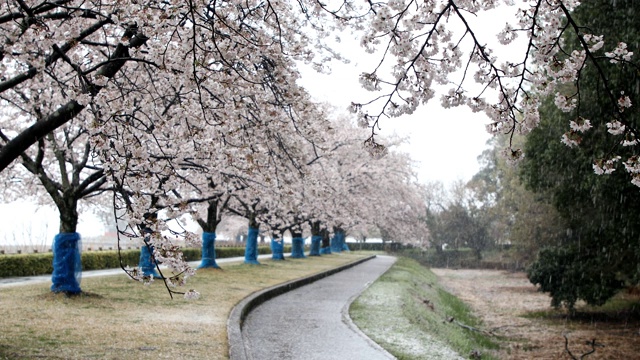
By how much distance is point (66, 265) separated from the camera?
39.9 ft

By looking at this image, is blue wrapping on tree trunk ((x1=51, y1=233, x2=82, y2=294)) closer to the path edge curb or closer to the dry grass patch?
the dry grass patch

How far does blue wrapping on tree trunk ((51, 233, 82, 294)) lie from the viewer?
39.8 ft

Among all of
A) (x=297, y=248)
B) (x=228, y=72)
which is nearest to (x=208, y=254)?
(x=297, y=248)

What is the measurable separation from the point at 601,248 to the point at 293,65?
12.8m

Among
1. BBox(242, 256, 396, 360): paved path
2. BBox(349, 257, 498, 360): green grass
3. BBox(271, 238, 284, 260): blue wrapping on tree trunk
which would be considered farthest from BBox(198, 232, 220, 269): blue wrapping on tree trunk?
BBox(271, 238, 284, 260): blue wrapping on tree trunk

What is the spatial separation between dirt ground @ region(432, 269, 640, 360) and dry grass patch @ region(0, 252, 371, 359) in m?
5.86

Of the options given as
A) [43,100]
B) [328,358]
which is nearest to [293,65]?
[328,358]

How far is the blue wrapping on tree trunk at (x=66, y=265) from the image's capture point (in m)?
12.1

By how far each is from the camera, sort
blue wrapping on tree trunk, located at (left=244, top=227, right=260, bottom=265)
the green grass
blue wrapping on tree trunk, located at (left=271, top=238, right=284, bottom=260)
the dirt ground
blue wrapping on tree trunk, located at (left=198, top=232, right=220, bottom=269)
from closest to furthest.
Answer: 1. the green grass
2. the dirt ground
3. blue wrapping on tree trunk, located at (left=198, top=232, right=220, bottom=269)
4. blue wrapping on tree trunk, located at (left=244, top=227, right=260, bottom=265)
5. blue wrapping on tree trunk, located at (left=271, top=238, right=284, bottom=260)

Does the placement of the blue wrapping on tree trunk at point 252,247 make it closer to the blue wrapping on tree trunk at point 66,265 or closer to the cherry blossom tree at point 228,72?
the blue wrapping on tree trunk at point 66,265

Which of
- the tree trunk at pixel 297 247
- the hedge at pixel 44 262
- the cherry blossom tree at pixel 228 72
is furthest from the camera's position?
the tree trunk at pixel 297 247

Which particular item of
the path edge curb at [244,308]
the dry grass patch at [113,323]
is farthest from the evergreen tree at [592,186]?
the dry grass patch at [113,323]

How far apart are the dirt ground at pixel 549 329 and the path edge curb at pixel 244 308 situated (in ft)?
16.6

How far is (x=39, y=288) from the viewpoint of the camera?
13445 mm
